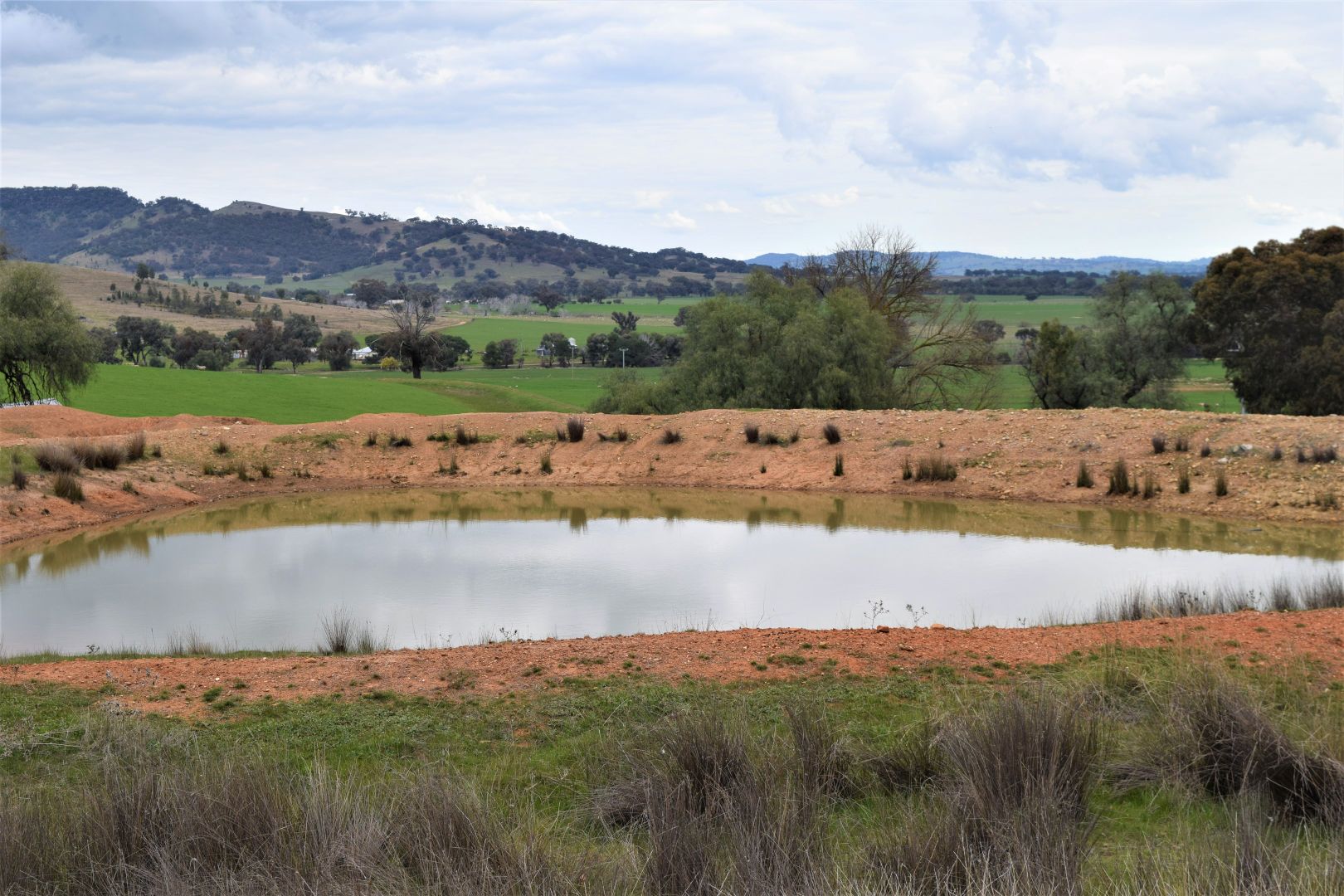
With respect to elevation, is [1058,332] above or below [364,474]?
above

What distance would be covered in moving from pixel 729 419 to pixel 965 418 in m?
5.49

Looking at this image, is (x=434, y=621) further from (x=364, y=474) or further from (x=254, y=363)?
(x=254, y=363)

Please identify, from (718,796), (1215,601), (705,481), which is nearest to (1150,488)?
(705,481)

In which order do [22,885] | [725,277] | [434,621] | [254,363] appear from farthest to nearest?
[725,277] < [254,363] < [434,621] < [22,885]

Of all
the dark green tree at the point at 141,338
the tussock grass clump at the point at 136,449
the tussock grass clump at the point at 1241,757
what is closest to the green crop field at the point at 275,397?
the tussock grass clump at the point at 136,449

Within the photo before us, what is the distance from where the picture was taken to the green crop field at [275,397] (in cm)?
3497

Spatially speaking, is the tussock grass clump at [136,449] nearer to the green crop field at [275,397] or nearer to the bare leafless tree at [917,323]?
the green crop field at [275,397]

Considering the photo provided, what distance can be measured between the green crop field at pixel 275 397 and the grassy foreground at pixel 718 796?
1156 inches

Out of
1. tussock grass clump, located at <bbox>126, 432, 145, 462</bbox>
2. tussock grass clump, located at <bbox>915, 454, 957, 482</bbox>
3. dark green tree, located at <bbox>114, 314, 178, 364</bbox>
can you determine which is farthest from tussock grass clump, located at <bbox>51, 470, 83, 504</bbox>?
dark green tree, located at <bbox>114, 314, 178, 364</bbox>

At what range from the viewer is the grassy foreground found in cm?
431

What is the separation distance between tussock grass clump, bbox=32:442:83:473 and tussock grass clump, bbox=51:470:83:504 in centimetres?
54

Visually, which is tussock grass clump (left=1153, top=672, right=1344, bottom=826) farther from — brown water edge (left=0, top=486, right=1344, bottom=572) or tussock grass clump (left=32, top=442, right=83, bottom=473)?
tussock grass clump (left=32, top=442, right=83, bottom=473)

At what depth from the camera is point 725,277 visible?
18212 cm

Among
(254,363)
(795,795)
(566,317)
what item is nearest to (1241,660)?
(795,795)
